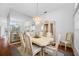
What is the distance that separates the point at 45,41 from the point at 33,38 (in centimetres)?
22

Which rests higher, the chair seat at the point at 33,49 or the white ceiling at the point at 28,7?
the white ceiling at the point at 28,7

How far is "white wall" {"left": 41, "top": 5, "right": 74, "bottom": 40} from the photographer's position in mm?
2125

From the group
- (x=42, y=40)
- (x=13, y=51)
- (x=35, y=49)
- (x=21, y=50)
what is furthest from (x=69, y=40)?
(x=13, y=51)

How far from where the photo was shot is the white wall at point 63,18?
83.7 inches

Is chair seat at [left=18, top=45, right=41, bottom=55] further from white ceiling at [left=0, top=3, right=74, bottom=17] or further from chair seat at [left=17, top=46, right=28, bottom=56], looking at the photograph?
white ceiling at [left=0, top=3, right=74, bottom=17]

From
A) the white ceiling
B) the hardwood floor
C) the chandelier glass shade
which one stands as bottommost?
the hardwood floor

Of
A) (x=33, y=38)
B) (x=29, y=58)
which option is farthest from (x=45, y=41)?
(x=29, y=58)

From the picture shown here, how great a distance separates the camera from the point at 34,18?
7.13 feet

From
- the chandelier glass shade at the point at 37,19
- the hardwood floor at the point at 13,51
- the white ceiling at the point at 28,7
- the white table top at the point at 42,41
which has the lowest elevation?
the hardwood floor at the point at 13,51

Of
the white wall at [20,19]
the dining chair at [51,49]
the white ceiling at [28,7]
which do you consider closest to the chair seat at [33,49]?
the dining chair at [51,49]

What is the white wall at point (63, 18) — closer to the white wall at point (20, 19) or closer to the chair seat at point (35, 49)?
the white wall at point (20, 19)

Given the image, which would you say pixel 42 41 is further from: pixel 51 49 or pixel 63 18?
pixel 63 18

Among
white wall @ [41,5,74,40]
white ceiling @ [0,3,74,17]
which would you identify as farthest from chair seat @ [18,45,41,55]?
white ceiling @ [0,3,74,17]

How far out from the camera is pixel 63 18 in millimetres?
2143
